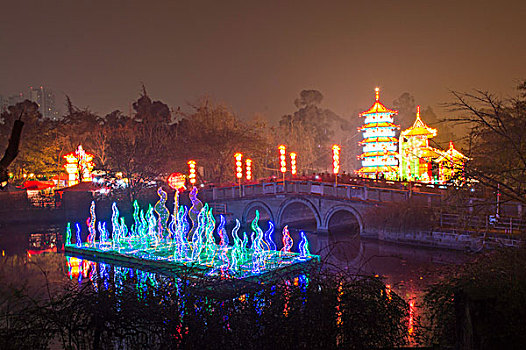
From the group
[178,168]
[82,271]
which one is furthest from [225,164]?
[82,271]

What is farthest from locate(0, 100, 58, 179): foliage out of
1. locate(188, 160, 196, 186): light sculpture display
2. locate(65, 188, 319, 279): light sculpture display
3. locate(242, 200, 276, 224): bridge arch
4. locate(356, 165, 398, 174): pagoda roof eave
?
locate(356, 165, 398, 174): pagoda roof eave

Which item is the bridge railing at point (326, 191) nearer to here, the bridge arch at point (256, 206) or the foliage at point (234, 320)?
the bridge arch at point (256, 206)

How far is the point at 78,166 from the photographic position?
40.4 metres

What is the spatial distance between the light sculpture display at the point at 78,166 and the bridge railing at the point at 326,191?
10.7 m

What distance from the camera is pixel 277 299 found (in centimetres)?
764

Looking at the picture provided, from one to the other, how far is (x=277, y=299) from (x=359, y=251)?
1703 centimetres

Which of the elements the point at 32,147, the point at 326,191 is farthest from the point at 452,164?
the point at 32,147

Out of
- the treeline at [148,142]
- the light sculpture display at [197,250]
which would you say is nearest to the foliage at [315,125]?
the treeline at [148,142]

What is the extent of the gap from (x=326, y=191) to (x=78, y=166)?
20824 millimetres

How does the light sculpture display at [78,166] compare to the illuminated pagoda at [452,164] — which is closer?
the illuminated pagoda at [452,164]

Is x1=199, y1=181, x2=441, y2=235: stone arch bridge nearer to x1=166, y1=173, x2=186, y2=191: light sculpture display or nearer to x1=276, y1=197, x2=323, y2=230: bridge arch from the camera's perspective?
x1=276, y1=197, x2=323, y2=230: bridge arch

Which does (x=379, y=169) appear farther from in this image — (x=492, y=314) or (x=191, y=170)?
(x=492, y=314)

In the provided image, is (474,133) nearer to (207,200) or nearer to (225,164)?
(207,200)

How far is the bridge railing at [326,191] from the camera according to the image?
25.8 meters
